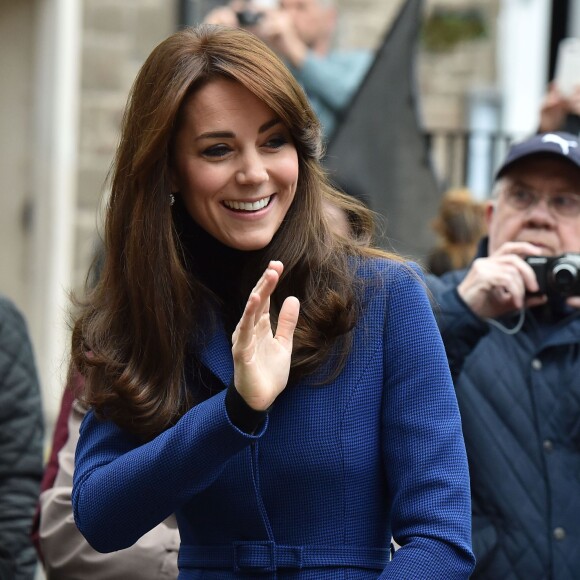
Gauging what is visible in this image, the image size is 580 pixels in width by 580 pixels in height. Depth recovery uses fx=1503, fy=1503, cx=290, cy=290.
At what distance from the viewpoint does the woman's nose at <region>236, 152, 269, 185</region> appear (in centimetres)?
289

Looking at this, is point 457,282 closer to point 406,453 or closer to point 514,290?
point 514,290

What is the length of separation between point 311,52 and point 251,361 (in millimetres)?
4682

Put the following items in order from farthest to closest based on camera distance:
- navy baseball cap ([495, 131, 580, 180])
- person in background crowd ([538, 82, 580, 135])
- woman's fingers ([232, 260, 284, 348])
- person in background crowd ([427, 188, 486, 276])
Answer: person in background crowd ([427, 188, 486, 276])
person in background crowd ([538, 82, 580, 135])
navy baseball cap ([495, 131, 580, 180])
woman's fingers ([232, 260, 284, 348])

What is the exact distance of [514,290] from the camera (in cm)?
373

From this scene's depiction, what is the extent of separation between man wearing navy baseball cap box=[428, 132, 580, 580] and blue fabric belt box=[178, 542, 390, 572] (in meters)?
0.88

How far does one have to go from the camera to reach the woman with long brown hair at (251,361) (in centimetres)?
271

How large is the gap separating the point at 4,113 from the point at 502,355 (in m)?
5.61

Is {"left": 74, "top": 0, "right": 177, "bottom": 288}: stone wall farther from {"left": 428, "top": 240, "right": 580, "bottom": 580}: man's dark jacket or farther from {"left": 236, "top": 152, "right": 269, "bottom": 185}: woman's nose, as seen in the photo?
{"left": 236, "top": 152, "right": 269, "bottom": 185}: woman's nose

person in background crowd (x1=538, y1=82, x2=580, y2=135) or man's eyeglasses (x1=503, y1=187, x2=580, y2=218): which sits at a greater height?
person in background crowd (x1=538, y1=82, x2=580, y2=135)

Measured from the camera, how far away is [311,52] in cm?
713

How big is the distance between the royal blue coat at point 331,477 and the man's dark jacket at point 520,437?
33.4 inches

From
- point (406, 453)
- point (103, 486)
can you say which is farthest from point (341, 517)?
point (103, 486)

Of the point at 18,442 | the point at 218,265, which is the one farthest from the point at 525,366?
the point at 18,442

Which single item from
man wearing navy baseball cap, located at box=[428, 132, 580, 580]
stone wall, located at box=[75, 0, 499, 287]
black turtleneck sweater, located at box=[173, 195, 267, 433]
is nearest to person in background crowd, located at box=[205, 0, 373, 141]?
stone wall, located at box=[75, 0, 499, 287]
